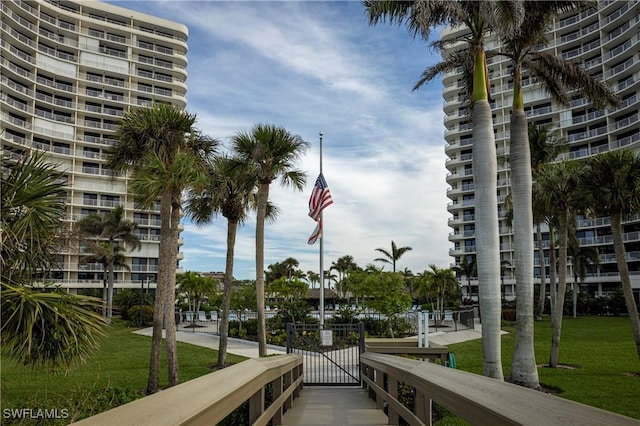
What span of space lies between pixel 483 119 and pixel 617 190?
5.52 m

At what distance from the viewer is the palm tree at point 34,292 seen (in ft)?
19.2

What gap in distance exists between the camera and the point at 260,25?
1527cm

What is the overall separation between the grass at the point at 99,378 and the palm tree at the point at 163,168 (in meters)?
1.80

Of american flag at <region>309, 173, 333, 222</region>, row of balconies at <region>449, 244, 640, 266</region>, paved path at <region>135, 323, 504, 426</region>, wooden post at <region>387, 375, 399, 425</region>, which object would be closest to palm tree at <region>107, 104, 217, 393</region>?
paved path at <region>135, 323, 504, 426</region>

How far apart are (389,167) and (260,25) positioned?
554 inches

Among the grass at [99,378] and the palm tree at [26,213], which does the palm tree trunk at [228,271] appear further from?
the palm tree at [26,213]

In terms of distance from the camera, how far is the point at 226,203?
20078 millimetres

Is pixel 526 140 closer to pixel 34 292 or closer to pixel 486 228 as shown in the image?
pixel 486 228

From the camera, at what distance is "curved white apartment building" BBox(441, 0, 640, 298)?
6231cm

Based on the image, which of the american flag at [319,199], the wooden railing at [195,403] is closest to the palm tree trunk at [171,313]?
the american flag at [319,199]

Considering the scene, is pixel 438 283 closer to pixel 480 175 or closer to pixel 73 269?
pixel 480 175

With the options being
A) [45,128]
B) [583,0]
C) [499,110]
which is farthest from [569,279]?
[45,128]

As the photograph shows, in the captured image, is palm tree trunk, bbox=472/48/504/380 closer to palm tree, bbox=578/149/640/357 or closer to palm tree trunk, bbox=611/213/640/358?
palm tree, bbox=578/149/640/357

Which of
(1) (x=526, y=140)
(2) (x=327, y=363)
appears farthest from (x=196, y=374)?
(1) (x=526, y=140)
